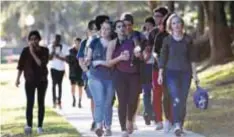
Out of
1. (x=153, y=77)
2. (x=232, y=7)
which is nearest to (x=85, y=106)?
(x=153, y=77)

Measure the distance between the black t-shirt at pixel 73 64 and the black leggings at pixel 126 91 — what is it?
610 centimetres

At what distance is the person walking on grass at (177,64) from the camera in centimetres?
1086

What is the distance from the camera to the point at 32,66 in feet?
39.3

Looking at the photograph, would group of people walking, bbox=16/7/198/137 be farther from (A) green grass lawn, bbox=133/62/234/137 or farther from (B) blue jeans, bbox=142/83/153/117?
(B) blue jeans, bbox=142/83/153/117

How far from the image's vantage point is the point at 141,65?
11.5 metres

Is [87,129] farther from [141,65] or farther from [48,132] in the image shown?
[141,65]

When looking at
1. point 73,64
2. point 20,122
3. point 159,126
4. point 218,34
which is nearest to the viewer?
point 159,126

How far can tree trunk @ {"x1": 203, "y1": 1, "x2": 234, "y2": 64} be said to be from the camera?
87.2 ft

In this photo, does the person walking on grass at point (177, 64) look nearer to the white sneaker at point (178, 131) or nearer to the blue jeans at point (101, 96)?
the white sneaker at point (178, 131)

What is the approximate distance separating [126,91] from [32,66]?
1824 mm

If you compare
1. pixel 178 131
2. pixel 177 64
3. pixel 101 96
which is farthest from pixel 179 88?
pixel 101 96

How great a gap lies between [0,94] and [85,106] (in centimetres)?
735

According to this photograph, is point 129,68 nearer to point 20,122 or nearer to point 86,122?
point 86,122

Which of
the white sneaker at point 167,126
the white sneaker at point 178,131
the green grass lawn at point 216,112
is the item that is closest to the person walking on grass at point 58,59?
the green grass lawn at point 216,112
